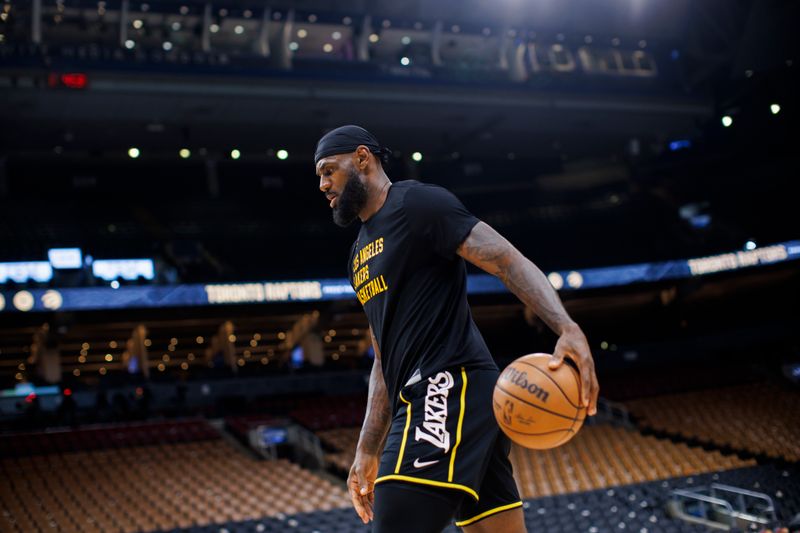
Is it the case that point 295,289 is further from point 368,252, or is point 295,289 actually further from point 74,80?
point 368,252

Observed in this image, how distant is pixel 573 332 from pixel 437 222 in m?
0.58

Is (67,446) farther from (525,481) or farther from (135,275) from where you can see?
(525,481)

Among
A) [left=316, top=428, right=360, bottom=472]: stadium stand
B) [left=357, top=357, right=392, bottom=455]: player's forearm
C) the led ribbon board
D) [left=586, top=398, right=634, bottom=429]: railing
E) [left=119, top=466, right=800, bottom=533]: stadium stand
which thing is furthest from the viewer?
[left=586, top=398, right=634, bottom=429]: railing

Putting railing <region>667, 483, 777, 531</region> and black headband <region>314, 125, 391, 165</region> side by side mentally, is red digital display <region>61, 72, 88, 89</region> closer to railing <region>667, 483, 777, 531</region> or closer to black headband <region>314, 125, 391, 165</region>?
railing <region>667, 483, 777, 531</region>

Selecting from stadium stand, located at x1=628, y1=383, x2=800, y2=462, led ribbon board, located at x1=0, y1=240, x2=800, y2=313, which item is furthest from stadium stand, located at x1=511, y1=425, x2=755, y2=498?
led ribbon board, located at x1=0, y1=240, x2=800, y2=313

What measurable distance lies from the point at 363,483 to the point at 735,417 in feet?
64.6

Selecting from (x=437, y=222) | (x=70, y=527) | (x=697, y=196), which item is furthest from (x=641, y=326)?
(x=437, y=222)

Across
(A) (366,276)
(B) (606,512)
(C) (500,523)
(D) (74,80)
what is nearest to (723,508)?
(B) (606,512)

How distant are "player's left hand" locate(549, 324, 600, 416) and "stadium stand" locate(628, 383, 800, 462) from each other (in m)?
17.5

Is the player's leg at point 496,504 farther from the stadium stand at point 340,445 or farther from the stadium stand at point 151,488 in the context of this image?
the stadium stand at point 340,445

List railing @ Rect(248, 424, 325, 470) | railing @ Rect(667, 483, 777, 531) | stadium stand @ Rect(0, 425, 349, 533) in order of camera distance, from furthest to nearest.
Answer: railing @ Rect(248, 424, 325, 470)
railing @ Rect(667, 483, 777, 531)
stadium stand @ Rect(0, 425, 349, 533)

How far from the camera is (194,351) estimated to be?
26.7 metres

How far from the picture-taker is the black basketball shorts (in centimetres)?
271

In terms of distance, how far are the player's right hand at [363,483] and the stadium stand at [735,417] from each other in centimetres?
1707
